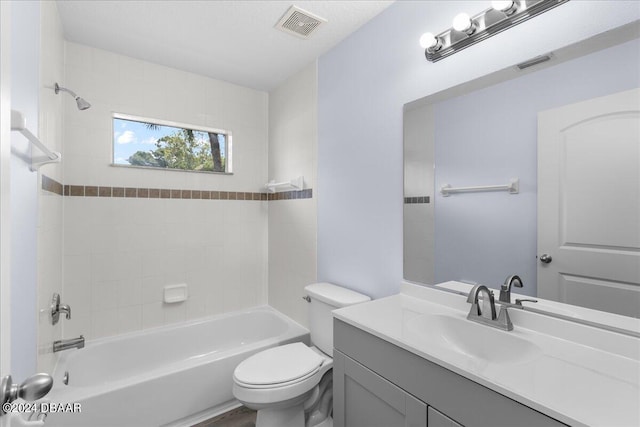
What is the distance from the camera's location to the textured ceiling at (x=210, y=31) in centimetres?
172

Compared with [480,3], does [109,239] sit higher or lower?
lower

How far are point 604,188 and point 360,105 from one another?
1.28 meters

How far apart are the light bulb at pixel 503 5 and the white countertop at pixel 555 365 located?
114cm

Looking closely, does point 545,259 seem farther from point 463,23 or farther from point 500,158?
point 463,23

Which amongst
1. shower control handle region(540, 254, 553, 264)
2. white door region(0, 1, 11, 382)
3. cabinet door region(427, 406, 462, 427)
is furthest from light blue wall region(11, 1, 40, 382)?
shower control handle region(540, 254, 553, 264)

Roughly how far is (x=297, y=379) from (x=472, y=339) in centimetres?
88

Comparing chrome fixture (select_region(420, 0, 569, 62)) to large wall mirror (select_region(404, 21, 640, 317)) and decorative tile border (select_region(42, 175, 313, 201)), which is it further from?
decorative tile border (select_region(42, 175, 313, 201))

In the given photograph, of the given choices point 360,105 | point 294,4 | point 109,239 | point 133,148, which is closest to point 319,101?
point 360,105

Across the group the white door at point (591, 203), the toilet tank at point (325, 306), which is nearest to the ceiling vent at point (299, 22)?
the white door at point (591, 203)

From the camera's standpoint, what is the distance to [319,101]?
2.27 m

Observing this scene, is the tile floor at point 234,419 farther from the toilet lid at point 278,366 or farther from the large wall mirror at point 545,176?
the large wall mirror at point 545,176

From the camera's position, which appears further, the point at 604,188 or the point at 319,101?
the point at 319,101

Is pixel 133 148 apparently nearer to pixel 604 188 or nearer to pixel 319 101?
pixel 319 101

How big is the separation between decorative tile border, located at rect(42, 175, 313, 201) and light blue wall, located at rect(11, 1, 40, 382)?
498 mm
